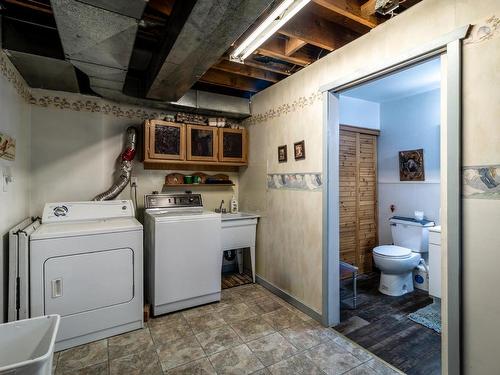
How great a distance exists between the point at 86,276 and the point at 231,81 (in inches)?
95.4

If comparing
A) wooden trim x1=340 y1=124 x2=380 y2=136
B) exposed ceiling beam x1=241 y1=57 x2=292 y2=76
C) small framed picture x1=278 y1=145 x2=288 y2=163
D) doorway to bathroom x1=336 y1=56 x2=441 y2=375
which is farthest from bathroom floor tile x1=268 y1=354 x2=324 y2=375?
wooden trim x1=340 y1=124 x2=380 y2=136

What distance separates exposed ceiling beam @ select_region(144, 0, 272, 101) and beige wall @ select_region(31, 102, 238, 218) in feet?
3.18

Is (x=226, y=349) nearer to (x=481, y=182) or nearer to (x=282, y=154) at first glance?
(x=282, y=154)

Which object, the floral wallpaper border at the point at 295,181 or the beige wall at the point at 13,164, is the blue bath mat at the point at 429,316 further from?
the beige wall at the point at 13,164

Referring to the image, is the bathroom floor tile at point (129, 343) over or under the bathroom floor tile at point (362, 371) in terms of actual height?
over

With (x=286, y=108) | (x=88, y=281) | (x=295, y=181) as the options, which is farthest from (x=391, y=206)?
(x=88, y=281)

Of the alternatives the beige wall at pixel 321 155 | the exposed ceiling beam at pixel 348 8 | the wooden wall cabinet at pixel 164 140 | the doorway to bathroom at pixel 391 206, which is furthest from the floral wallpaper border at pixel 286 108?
the wooden wall cabinet at pixel 164 140

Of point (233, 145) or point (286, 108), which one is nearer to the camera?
point (286, 108)

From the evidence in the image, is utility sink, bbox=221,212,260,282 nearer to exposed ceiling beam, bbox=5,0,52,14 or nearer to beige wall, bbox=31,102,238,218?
beige wall, bbox=31,102,238,218

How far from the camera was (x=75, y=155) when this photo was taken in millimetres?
2811

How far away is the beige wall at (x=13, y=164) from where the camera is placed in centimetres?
185

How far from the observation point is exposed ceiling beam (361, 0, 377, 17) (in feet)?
5.75

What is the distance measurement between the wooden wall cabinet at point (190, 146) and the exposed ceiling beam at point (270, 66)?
923mm

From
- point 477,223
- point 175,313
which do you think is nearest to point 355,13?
point 477,223
